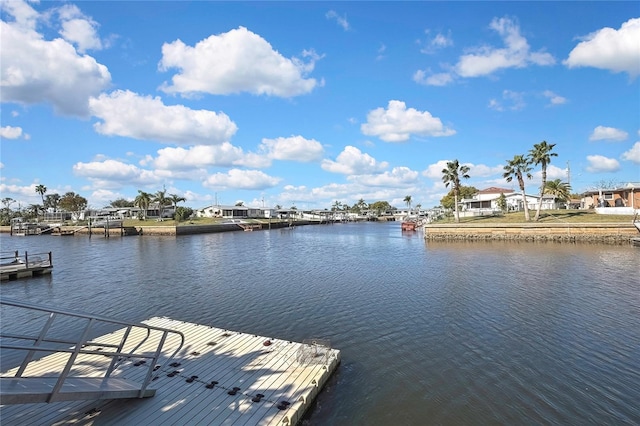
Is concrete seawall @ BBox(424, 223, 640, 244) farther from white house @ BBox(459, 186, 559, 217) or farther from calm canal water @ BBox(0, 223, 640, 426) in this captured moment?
white house @ BBox(459, 186, 559, 217)

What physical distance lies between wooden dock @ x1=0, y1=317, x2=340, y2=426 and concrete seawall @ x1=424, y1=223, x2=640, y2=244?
148ft

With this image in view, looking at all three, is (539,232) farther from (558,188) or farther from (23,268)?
(23,268)

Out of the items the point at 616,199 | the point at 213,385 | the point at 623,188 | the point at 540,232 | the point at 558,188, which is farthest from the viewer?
the point at 558,188

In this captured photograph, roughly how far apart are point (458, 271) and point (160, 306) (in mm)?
20966

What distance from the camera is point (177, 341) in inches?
441

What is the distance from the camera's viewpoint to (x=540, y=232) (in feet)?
152

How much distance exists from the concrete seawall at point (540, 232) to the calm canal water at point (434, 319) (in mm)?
11807

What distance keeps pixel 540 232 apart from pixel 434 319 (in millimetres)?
39733

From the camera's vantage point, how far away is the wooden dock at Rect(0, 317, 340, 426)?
687cm

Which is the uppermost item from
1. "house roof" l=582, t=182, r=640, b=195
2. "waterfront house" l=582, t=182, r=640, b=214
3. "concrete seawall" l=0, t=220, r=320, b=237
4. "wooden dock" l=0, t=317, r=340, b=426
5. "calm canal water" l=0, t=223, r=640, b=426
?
"house roof" l=582, t=182, r=640, b=195

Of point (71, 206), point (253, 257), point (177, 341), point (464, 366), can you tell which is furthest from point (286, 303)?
point (71, 206)

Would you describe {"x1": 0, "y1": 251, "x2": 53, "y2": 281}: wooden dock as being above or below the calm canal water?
above

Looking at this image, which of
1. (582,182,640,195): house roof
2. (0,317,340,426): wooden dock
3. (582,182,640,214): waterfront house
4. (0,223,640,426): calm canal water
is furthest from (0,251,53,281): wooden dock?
(582,182,640,195): house roof

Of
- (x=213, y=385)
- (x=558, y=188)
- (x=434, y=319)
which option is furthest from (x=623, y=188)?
(x=213, y=385)
